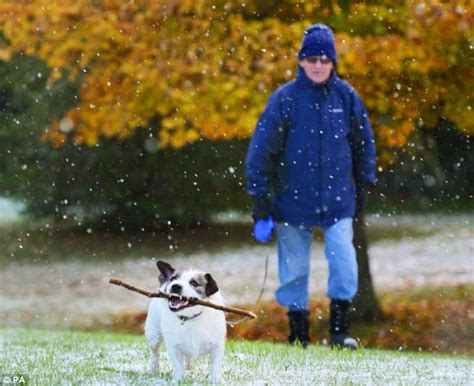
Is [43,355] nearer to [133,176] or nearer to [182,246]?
[133,176]

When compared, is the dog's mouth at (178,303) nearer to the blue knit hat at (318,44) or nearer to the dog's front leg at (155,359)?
the dog's front leg at (155,359)

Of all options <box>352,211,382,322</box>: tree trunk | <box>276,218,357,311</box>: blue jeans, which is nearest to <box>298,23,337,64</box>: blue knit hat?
<box>276,218,357,311</box>: blue jeans

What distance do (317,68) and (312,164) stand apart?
2.24ft

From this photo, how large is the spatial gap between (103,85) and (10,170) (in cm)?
959

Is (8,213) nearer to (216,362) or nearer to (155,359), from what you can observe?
(155,359)

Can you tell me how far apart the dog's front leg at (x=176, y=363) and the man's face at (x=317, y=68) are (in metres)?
3.05

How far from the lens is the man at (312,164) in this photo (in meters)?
7.89

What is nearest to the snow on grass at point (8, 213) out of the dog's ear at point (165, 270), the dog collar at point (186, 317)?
the dog's ear at point (165, 270)

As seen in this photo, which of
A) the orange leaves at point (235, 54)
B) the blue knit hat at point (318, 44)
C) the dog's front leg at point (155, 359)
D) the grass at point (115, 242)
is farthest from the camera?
the grass at point (115, 242)

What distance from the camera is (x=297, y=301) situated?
820cm

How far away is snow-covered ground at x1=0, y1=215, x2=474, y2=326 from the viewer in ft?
52.1

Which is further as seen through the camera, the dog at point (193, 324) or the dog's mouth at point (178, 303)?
the dog at point (193, 324)

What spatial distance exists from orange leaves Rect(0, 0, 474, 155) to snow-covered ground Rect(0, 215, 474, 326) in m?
4.20

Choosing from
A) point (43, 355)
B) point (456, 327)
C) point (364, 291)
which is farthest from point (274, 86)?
point (43, 355)
